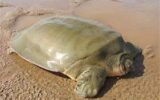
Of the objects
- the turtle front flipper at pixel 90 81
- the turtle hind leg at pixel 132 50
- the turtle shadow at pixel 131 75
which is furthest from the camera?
the turtle hind leg at pixel 132 50

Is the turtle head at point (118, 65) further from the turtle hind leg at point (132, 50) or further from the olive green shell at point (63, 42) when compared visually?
the turtle hind leg at point (132, 50)

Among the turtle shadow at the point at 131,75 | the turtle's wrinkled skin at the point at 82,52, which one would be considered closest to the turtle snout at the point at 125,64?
the turtle's wrinkled skin at the point at 82,52

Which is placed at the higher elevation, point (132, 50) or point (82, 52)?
point (82, 52)

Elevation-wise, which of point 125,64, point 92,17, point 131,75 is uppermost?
point 125,64

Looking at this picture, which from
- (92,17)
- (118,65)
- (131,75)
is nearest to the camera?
(118,65)

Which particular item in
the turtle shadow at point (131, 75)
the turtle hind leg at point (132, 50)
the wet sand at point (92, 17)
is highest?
the turtle hind leg at point (132, 50)

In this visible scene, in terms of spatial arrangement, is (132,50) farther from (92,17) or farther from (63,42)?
(92,17)

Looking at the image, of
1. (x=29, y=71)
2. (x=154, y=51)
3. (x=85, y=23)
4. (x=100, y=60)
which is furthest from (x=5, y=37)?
(x=154, y=51)

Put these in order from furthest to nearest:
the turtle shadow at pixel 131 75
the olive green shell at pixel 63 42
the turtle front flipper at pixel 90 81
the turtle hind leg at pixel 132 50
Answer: the turtle hind leg at pixel 132 50 → the olive green shell at pixel 63 42 → the turtle shadow at pixel 131 75 → the turtle front flipper at pixel 90 81

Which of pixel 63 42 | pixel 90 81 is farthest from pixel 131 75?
pixel 63 42
